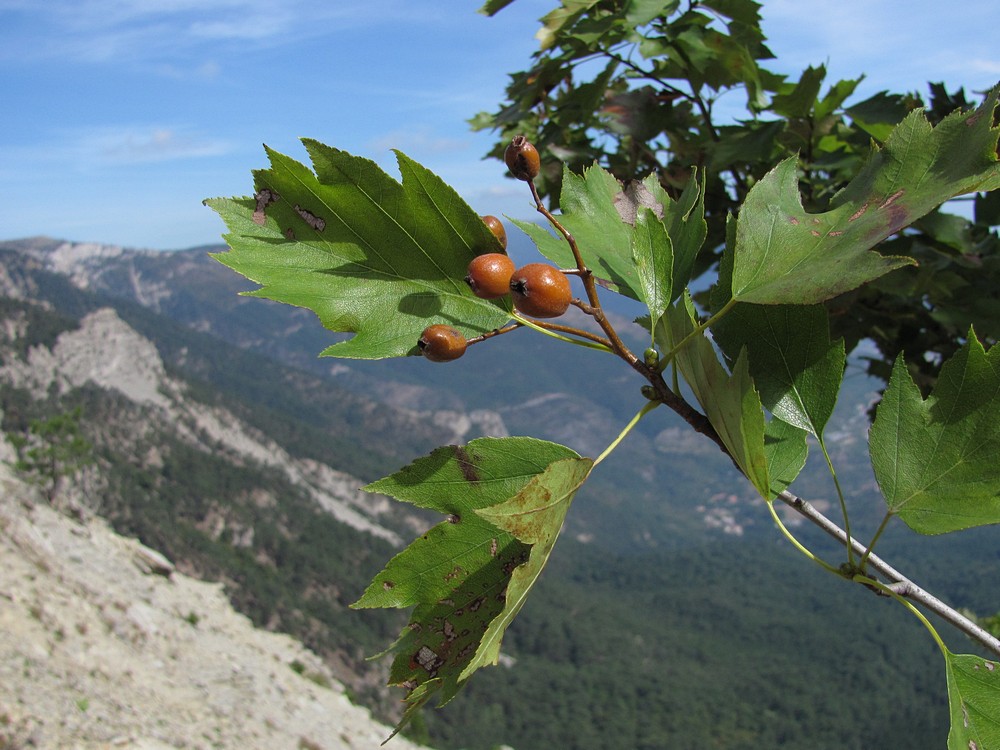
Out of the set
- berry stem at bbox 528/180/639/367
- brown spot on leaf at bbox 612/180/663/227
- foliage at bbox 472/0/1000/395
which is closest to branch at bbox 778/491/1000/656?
berry stem at bbox 528/180/639/367

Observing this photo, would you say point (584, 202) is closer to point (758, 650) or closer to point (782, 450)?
point (782, 450)

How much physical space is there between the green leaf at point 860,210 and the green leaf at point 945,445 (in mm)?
158

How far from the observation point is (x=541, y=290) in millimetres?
964

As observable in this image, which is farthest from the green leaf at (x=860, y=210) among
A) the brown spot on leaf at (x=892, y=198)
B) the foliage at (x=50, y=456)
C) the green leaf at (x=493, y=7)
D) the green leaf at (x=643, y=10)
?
the foliage at (x=50, y=456)

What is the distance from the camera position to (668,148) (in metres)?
2.93

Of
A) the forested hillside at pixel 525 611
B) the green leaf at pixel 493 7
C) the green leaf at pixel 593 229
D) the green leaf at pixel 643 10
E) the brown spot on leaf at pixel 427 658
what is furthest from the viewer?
the forested hillside at pixel 525 611

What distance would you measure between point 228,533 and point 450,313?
4550 inches

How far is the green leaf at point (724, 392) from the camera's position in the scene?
892mm

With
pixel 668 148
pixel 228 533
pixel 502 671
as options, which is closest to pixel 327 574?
pixel 228 533

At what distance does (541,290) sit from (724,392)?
10.2 inches

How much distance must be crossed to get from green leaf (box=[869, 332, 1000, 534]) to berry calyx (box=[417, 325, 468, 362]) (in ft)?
1.82

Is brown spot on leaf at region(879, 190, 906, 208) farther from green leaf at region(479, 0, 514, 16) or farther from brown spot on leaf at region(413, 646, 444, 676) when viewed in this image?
green leaf at region(479, 0, 514, 16)

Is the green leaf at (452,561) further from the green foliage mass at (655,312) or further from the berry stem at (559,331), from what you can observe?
the berry stem at (559,331)

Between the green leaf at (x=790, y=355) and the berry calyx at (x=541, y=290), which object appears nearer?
the berry calyx at (x=541, y=290)
